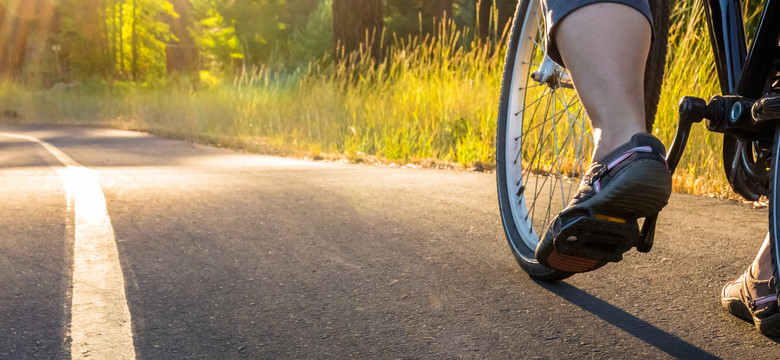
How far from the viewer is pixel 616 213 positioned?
5.97 feet

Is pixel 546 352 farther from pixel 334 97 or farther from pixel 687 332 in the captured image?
pixel 334 97

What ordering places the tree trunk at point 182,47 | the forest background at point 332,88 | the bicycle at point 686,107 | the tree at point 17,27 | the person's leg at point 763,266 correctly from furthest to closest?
the tree trunk at point 182,47
the tree at point 17,27
the forest background at point 332,88
the person's leg at point 763,266
the bicycle at point 686,107

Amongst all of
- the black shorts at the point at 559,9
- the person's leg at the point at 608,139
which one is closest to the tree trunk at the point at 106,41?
the black shorts at the point at 559,9

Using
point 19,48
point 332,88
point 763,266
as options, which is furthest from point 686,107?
point 19,48

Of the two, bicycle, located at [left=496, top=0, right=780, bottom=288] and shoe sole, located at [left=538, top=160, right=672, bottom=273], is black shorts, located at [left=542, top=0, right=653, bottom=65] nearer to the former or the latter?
bicycle, located at [left=496, top=0, right=780, bottom=288]

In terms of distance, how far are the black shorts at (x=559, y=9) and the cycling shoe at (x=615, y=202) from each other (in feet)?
1.14

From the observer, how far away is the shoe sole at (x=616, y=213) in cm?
176

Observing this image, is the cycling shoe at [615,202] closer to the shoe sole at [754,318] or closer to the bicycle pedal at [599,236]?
the bicycle pedal at [599,236]

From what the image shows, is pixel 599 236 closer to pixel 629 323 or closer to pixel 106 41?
pixel 629 323

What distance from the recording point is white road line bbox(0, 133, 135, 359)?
190cm

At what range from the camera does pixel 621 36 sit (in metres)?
1.94

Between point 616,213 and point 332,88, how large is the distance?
10.3 m

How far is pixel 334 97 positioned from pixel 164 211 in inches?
319

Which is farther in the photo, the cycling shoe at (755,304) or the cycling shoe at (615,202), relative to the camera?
the cycling shoe at (755,304)
